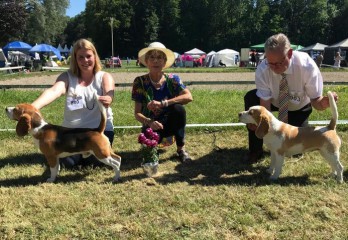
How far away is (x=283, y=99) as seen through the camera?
454cm

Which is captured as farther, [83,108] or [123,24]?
[123,24]

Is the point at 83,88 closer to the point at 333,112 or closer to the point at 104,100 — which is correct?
the point at 104,100

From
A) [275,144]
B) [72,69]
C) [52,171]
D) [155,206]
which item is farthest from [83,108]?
[275,144]

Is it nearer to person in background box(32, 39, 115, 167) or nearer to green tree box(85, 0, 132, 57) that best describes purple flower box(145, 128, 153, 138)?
person in background box(32, 39, 115, 167)

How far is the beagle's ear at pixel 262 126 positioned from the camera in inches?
156

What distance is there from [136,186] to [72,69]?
1.62m

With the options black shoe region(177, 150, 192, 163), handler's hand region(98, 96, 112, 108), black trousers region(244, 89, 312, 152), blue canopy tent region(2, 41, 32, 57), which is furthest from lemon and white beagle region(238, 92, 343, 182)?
blue canopy tent region(2, 41, 32, 57)

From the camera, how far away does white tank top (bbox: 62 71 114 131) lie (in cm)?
447

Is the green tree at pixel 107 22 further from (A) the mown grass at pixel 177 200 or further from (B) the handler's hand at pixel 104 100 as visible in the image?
(B) the handler's hand at pixel 104 100

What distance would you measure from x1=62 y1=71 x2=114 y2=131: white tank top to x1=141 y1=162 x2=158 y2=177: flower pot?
2.65ft

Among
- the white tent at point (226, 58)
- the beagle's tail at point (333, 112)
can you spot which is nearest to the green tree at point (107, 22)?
the white tent at point (226, 58)

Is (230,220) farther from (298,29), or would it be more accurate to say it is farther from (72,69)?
(298,29)

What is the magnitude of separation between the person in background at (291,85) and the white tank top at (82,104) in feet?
5.97

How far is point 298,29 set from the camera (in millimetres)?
72250
